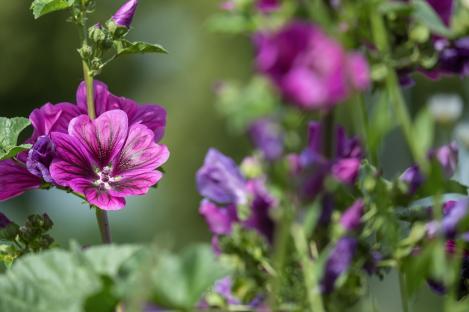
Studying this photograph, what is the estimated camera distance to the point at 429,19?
61 centimetres

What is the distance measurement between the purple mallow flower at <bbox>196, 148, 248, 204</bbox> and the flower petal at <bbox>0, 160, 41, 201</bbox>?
0.25 meters

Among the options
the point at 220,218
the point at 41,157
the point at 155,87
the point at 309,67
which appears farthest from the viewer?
the point at 155,87

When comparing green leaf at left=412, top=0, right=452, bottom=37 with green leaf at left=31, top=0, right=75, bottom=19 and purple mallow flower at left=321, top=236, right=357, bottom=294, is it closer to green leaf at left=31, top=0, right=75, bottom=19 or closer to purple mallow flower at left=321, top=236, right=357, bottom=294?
purple mallow flower at left=321, top=236, right=357, bottom=294

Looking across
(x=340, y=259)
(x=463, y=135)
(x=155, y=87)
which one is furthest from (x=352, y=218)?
(x=155, y=87)

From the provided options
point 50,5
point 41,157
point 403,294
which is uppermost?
point 50,5

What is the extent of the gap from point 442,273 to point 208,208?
14cm

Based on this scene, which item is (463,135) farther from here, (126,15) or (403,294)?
(126,15)

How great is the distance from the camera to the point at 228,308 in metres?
0.64

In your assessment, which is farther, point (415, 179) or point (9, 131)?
point (9, 131)

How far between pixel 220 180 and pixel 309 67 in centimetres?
17

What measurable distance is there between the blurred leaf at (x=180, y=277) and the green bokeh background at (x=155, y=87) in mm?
8265

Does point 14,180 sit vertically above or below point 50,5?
below

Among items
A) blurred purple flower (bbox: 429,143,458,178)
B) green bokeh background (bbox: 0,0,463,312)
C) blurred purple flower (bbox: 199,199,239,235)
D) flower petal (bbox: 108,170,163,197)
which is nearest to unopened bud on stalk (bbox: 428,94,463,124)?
blurred purple flower (bbox: 429,143,458,178)

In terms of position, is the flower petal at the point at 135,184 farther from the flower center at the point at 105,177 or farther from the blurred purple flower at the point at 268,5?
the blurred purple flower at the point at 268,5
